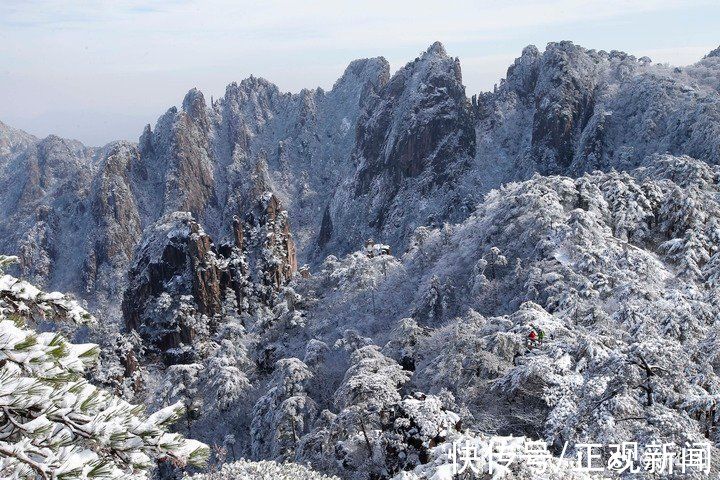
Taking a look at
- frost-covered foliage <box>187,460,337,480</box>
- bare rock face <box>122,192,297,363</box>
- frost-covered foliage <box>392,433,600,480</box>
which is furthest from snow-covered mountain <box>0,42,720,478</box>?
frost-covered foliage <box>187,460,337,480</box>

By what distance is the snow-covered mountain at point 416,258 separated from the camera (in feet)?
53.4

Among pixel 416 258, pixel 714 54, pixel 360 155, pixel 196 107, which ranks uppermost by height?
pixel 714 54

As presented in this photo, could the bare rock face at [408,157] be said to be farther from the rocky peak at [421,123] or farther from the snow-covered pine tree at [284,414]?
the snow-covered pine tree at [284,414]

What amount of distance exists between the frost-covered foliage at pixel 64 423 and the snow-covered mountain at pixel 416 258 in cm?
832

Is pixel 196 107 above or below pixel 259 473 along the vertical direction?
above

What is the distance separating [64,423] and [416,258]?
41902mm

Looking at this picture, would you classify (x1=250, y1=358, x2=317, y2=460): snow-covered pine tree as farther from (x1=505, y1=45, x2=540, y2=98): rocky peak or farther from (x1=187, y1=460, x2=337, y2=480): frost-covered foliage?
(x1=505, y1=45, x2=540, y2=98): rocky peak

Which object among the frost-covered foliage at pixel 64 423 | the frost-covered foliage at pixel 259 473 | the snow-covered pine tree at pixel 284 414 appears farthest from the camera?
the snow-covered pine tree at pixel 284 414

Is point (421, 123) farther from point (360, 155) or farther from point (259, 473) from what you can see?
point (259, 473)

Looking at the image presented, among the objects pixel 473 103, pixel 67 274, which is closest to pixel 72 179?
pixel 67 274

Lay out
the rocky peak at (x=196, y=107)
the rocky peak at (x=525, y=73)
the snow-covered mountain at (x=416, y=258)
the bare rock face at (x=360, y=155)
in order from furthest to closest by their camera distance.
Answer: the rocky peak at (x=196, y=107), the rocky peak at (x=525, y=73), the bare rock face at (x=360, y=155), the snow-covered mountain at (x=416, y=258)

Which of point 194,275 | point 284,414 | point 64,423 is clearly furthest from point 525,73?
point 64,423

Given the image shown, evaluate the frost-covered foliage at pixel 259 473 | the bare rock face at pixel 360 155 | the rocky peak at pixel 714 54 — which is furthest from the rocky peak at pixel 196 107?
the frost-covered foliage at pixel 259 473

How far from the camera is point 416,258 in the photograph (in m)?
44.1
